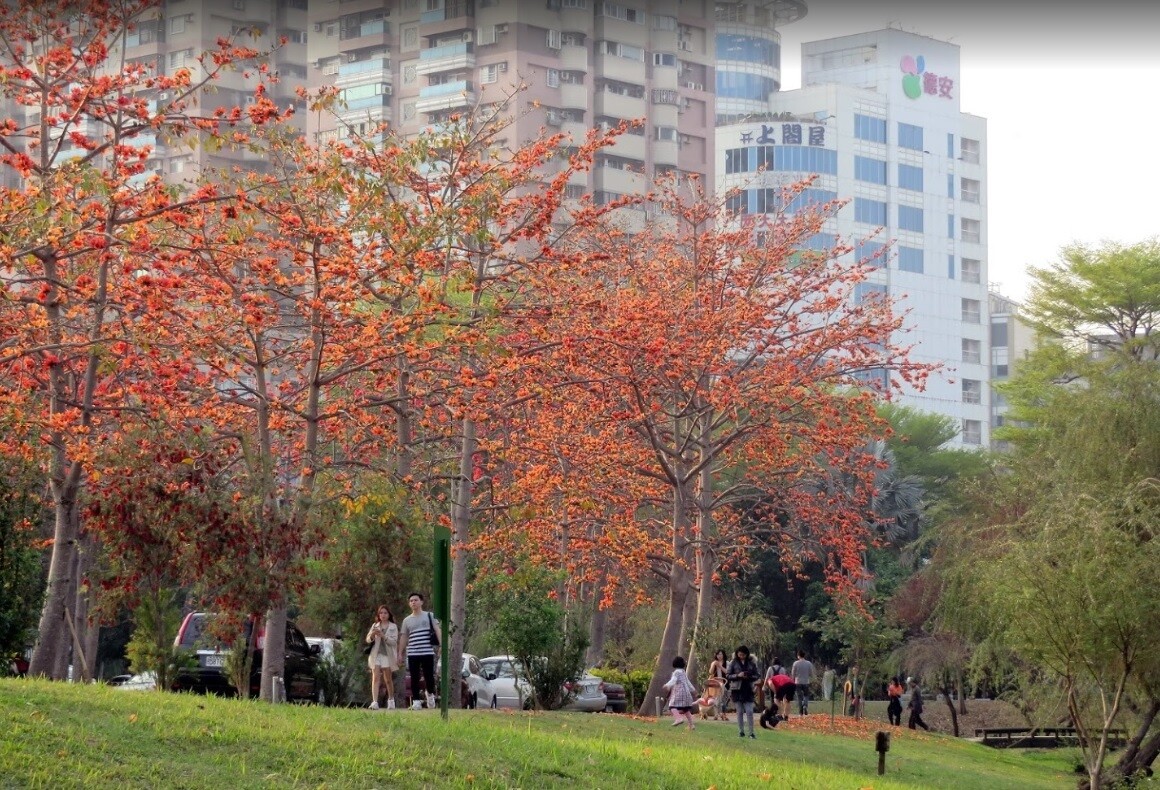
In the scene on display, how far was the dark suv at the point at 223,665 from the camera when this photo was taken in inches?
922

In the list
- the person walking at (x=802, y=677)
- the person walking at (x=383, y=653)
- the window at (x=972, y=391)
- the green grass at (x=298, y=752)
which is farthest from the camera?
the window at (x=972, y=391)

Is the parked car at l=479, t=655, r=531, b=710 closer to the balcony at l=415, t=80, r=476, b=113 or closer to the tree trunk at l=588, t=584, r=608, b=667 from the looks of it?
the tree trunk at l=588, t=584, r=608, b=667

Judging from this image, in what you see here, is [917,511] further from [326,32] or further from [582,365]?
[326,32]

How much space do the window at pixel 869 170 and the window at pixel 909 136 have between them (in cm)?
231

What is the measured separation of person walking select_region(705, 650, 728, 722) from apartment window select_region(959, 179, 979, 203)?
7980 cm

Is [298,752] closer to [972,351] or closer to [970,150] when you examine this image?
[972,351]

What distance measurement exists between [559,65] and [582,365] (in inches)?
2572

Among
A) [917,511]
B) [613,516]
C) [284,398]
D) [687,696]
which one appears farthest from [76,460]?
[917,511]

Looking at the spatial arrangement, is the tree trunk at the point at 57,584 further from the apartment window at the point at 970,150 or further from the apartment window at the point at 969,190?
the apartment window at the point at 970,150

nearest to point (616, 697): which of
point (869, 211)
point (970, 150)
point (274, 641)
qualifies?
point (274, 641)

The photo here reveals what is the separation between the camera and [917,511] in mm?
61125

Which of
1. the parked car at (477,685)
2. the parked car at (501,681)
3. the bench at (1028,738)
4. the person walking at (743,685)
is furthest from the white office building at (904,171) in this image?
the person walking at (743,685)

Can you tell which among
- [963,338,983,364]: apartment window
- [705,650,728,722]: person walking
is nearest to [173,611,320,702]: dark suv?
[705,650,728,722]: person walking

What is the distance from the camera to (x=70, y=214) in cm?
1597
